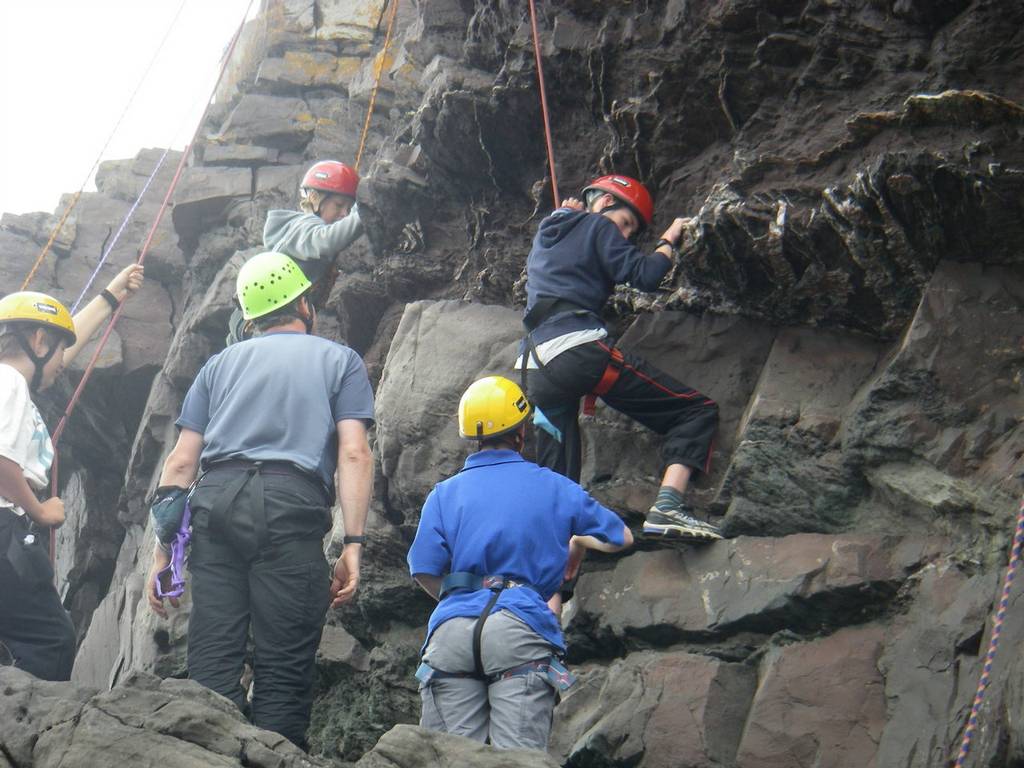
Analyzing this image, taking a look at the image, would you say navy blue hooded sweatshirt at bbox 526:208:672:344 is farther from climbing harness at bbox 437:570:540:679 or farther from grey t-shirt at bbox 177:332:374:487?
climbing harness at bbox 437:570:540:679

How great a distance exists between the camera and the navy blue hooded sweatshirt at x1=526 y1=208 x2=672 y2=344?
7.70 meters

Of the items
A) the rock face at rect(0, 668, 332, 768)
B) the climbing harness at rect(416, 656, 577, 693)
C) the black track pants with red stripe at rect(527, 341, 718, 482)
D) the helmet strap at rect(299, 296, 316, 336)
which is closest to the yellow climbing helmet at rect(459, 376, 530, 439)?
the black track pants with red stripe at rect(527, 341, 718, 482)

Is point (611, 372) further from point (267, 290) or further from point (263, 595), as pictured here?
point (263, 595)

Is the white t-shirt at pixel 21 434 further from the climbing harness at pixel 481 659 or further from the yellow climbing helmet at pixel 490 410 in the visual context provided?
the climbing harness at pixel 481 659

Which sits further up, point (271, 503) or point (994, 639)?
point (994, 639)

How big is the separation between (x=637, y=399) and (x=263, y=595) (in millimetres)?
2576

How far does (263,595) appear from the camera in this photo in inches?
268

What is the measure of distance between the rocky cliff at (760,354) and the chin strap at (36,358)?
2284mm

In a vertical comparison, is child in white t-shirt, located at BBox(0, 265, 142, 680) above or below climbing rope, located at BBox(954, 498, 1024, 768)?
below

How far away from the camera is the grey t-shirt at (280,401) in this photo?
7094 mm

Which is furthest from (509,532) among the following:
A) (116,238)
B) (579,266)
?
(116,238)

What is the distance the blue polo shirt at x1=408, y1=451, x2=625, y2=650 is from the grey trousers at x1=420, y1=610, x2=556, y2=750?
0.26 ft

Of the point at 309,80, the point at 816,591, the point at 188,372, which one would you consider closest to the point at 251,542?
the point at 816,591

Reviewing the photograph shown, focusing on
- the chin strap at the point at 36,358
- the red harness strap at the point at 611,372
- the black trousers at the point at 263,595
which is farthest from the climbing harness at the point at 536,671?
the chin strap at the point at 36,358
